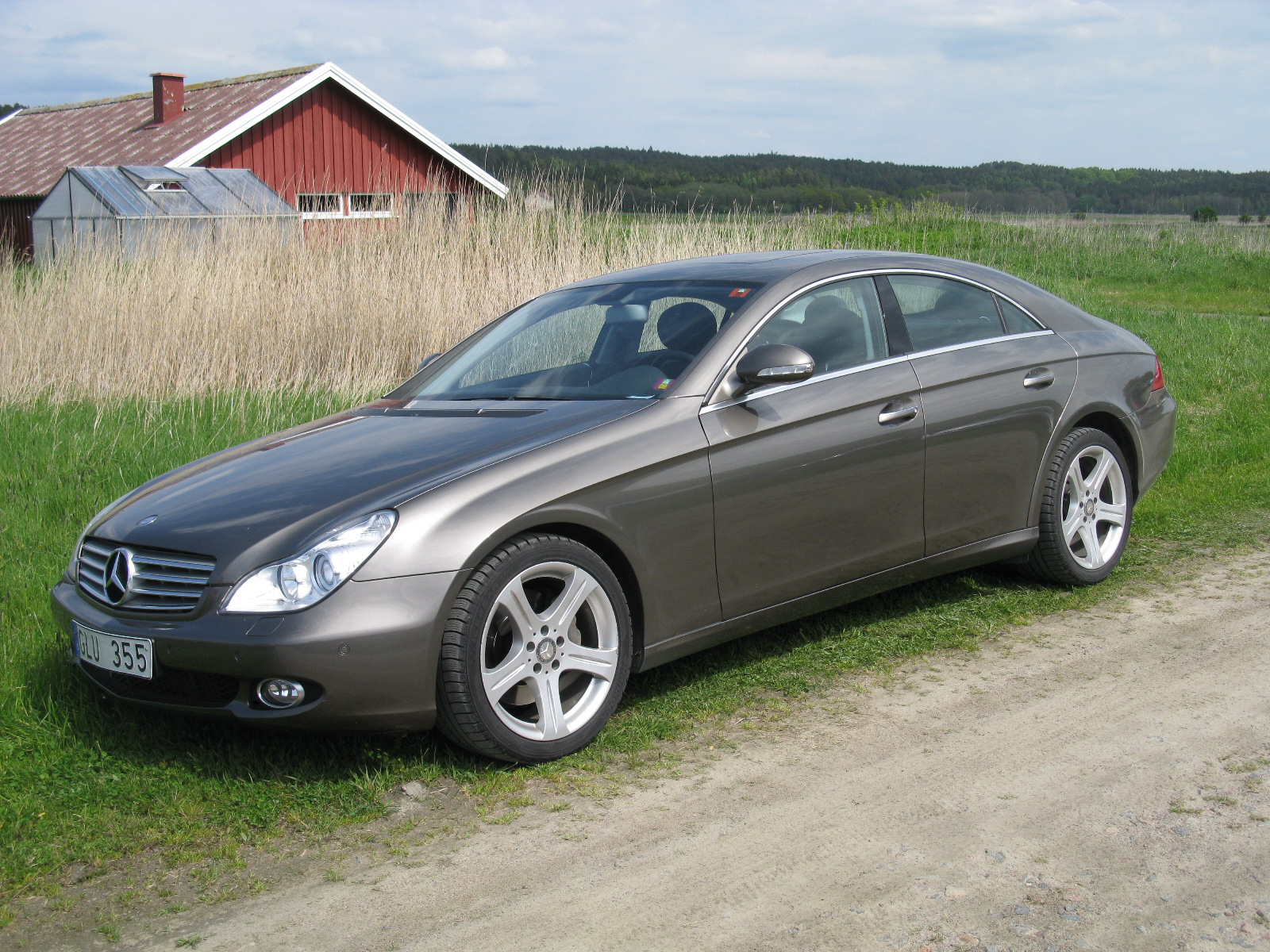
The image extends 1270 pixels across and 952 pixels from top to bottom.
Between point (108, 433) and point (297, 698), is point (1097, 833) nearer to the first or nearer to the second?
point (297, 698)

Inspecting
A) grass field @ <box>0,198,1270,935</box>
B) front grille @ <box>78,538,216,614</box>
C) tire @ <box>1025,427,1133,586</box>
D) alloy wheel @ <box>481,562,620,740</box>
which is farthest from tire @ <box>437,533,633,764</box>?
tire @ <box>1025,427,1133,586</box>

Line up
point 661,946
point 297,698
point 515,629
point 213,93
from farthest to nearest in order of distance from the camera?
point 213,93
point 515,629
point 297,698
point 661,946

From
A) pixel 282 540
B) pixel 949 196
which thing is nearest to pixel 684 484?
pixel 282 540

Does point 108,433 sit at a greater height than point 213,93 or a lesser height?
lesser

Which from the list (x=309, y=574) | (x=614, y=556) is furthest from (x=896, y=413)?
(x=309, y=574)

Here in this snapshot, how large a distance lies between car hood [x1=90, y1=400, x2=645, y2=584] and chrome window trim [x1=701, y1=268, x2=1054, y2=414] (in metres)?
0.37

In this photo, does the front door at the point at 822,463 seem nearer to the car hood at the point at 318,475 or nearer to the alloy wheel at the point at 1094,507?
the car hood at the point at 318,475

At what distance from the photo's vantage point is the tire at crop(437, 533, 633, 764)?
366cm

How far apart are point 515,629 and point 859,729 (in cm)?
124

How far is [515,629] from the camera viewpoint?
3.82m

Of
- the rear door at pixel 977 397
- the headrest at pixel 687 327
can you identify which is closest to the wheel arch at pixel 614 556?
the headrest at pixel 687 327

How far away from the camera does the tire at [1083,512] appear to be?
18.1 ft

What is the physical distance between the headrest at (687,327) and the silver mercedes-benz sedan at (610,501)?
0.5 inches

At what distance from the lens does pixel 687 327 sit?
15.4ft
